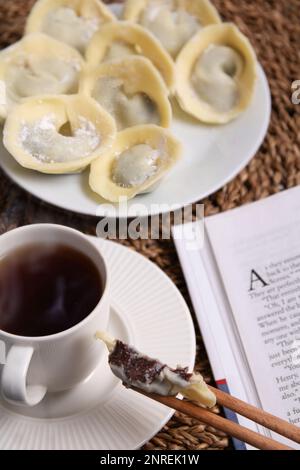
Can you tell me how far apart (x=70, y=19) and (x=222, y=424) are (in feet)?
2.12

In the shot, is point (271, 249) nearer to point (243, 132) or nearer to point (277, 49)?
point (243, 132)

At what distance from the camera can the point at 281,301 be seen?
693 mm

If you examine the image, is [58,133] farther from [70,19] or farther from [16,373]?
[16,373]

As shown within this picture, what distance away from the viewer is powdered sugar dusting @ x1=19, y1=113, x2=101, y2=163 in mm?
791

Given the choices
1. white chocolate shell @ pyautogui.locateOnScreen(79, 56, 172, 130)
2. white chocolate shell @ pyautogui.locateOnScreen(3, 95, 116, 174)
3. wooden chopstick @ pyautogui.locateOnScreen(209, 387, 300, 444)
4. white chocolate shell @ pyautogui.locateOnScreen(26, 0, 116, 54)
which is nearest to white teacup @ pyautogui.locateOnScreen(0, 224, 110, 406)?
wooden chopstick @ pyautogui.locateOnScreen(209, 387, 300, 444)

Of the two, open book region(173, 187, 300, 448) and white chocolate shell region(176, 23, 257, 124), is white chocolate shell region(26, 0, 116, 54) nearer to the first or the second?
white chocolate shell region(176, 23, 257, 124)

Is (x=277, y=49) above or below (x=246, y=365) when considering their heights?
above

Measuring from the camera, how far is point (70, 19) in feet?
3.05

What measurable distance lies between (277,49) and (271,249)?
38cm

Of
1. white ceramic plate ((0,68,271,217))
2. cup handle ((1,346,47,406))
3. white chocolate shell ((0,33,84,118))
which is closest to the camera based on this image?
cup handle ((1,346,47,406))

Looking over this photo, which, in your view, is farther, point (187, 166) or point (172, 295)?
point (187, 166)

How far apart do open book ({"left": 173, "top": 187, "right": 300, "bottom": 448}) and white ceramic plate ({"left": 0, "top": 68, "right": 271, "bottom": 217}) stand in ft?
0.15

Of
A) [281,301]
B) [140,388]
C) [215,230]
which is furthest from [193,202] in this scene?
[140,388]

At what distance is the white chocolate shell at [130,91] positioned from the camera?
0.85 m
